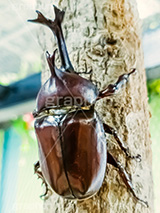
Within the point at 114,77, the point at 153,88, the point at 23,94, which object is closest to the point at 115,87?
the point at 114,77

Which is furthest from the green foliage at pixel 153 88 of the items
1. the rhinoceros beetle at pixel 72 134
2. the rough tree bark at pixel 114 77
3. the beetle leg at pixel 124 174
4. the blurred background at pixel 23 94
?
the beetle leg at pixel 124 174

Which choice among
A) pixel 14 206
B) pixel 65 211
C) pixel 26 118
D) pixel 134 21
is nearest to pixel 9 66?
pixel 26 118

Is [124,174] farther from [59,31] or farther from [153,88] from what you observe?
[153,88]

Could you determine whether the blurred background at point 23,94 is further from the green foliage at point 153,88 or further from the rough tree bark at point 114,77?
the rough tree bark at point 114,77

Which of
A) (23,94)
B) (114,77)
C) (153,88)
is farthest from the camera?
(23,94)

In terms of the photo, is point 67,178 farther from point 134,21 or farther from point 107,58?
point 134,21
